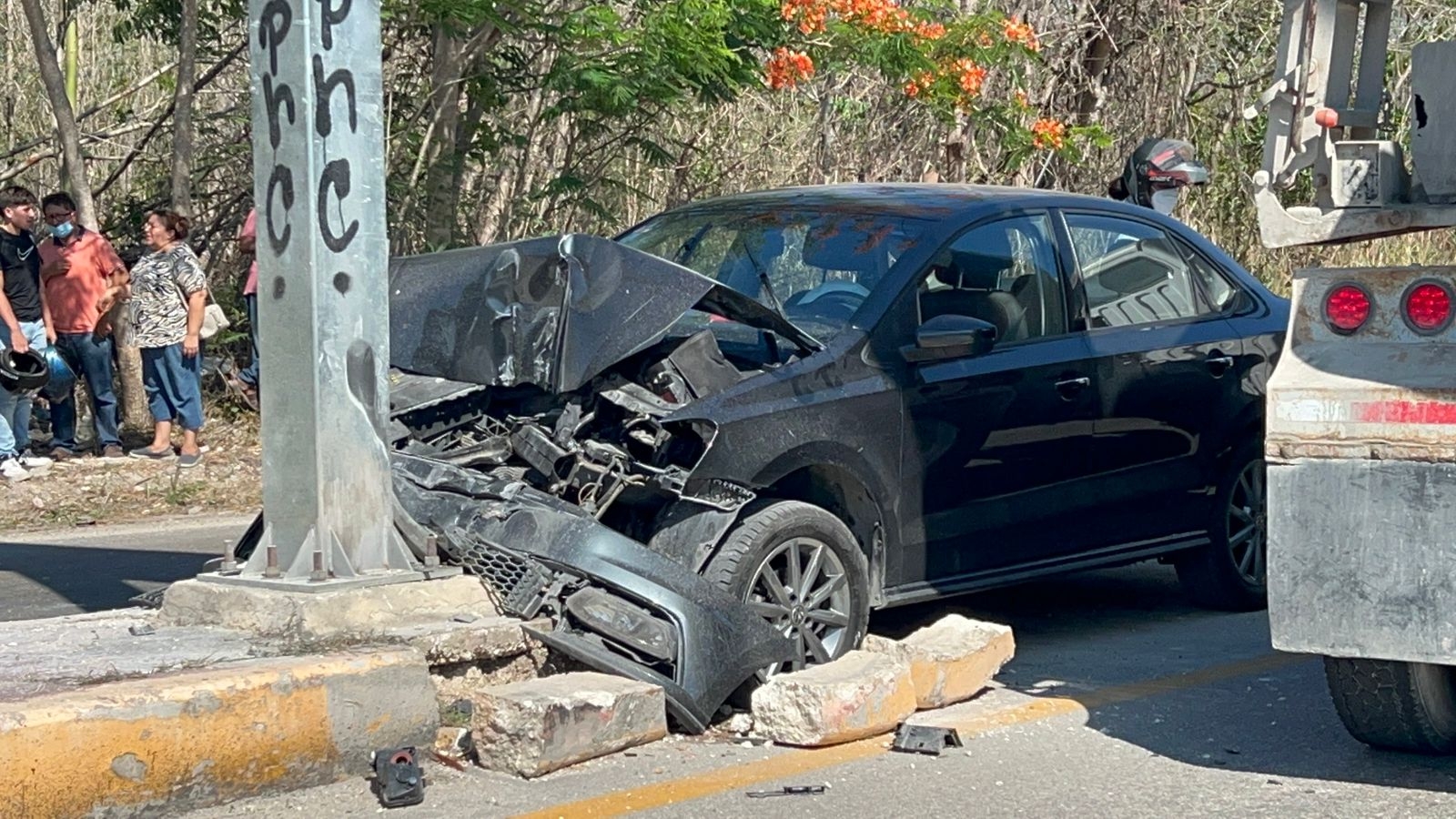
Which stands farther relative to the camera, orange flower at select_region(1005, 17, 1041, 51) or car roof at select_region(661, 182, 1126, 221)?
orange flower at select_region(1005, 17, 1041, 51)

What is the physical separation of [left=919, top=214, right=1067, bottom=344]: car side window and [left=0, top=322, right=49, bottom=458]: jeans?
22.9 feet

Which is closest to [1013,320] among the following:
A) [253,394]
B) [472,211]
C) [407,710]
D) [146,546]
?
[407,710]

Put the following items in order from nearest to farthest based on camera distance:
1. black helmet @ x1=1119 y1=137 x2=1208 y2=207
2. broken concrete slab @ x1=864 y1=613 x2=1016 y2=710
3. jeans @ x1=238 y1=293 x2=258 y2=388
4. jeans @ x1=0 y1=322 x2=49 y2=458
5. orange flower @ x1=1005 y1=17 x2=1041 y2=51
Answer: broken concrete slab @ x1=864 y1=613 x2=1016 y2=710 → jeans @ x1=0 y1=322 x2=49 y2=458 → jeans @ x1=238 y1=293 x2=258 y2=388 → black helmet @ x1=1119 y1=137 x2=1208 y2=207 → orange flower @ x1=1005 y1=17 x2=1041 y2=51

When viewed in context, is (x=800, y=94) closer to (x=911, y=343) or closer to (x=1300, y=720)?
(x=911, y=343)

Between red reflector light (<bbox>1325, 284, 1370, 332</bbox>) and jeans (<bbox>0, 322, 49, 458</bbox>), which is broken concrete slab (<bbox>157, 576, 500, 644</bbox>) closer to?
red reflector light (<bbox>1325, 284, 1370, 332</bbox>)

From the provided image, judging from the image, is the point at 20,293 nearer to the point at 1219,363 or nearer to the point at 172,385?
the point at 172,385

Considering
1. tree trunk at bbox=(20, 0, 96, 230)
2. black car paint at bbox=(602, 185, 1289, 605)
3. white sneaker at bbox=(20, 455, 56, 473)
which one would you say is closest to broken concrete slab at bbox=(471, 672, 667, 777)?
black car paint at bbox=(602, 185, 1289, 605)

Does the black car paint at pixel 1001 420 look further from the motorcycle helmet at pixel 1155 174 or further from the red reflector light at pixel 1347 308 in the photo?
the motorcycle helmet at pixel 1155 174

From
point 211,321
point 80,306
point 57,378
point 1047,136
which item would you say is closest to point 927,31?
point 1047,136

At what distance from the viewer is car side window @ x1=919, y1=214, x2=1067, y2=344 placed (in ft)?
22.0

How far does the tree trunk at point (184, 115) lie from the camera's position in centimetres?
1311

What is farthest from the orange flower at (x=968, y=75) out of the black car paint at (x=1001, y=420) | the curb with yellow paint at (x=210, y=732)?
the curb with yellow paint at (x=210, y=732)

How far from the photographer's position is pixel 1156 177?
13.4 meters

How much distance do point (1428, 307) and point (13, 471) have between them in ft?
29.5
